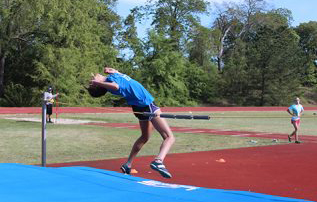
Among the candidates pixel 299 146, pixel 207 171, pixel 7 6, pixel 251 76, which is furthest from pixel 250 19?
pixel 207 171

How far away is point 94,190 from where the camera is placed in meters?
5.10

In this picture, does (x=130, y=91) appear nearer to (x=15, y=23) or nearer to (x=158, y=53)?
(x=15, y=23)

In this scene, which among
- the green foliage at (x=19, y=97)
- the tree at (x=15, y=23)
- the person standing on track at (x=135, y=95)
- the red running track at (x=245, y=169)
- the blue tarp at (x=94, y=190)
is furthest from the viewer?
the green foliage at (x=19, y=97)

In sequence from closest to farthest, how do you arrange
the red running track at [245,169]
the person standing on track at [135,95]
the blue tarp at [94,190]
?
1. the blue tarp at [94,190]
2. the person standing on track at [135,95]
3. the red running track at [245,169]

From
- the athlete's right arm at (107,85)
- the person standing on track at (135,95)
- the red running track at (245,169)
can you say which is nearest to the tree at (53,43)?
the red running track at (245,169)

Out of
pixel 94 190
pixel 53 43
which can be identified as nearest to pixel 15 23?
pixel 53 43

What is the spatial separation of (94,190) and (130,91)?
4.82ft

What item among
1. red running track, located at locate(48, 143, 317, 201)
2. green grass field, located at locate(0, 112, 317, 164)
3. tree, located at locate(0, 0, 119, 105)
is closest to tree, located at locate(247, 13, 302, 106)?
tree, located at locate(0, 0, 119, 105)

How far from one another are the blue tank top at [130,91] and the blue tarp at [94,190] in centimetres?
106

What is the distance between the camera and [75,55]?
3881cm

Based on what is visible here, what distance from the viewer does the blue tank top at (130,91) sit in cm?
584

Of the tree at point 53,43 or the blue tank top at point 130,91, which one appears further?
the tree at point 53,43

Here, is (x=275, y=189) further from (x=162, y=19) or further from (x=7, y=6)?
(x=162, y=19)

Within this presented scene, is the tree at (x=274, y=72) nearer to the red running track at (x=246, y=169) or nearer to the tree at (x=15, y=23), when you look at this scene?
the tree at (x=15, y=23)
